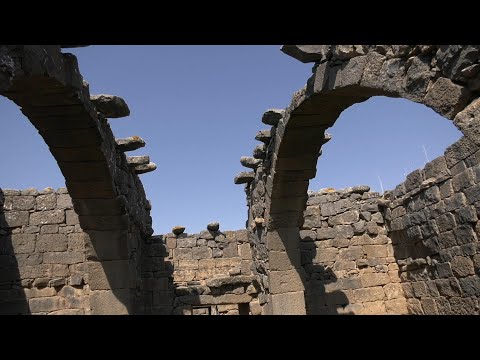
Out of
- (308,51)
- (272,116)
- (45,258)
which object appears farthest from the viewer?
(45,258)

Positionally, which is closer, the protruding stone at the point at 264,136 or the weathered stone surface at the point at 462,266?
the weathered stone surface at the point at 462,266

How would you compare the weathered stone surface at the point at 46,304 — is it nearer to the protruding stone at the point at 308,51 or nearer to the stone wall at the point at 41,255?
the stone wall at the point at 41,255

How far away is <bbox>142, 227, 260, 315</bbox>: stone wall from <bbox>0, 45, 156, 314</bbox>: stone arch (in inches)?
51.2

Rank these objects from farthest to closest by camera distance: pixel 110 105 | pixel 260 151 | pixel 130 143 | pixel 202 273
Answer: pixel 202 273 < pixel 260 151 < pixel 130 143 < pixel 110 105

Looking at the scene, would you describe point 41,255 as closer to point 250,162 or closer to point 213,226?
point 213,226

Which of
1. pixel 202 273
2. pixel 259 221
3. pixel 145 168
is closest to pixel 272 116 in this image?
pixel 259 221

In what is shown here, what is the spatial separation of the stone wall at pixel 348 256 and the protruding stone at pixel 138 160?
→ 12.5 ft

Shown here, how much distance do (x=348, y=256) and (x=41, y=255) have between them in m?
6.57

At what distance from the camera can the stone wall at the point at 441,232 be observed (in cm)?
656

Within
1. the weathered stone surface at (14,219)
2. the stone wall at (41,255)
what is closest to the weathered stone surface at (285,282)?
the stone wall at (41,255)

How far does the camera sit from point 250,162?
862 cm
